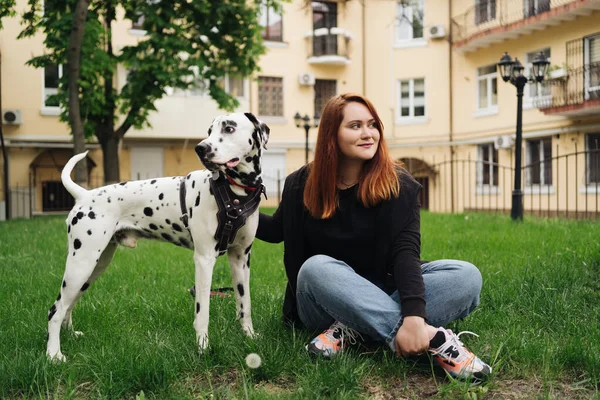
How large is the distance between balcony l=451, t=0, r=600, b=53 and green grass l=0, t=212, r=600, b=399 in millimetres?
15677

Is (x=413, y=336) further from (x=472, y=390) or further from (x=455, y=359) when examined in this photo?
(x=472, y=390)

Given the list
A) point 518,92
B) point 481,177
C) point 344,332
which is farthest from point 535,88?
point 344,332

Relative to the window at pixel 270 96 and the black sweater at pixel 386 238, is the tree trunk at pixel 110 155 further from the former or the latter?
the black sweater at pixel 386 238

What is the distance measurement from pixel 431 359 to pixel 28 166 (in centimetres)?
2312

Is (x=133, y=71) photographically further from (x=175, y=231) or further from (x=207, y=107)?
(x=175, y=231)

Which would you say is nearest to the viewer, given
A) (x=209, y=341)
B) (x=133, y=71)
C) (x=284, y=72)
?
(x=209, y=341)

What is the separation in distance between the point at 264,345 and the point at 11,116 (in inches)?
864

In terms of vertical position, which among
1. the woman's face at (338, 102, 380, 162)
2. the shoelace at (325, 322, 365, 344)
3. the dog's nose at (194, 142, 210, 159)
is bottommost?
the shoelace at (325, 322, 365, 344)

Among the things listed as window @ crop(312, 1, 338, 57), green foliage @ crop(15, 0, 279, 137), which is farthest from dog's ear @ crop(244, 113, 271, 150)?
window @ crop(312, 1, 338, 57)

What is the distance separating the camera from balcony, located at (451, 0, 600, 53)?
1909 centimetres

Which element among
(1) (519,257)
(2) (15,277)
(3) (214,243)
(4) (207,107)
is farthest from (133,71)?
(3) (214,243)

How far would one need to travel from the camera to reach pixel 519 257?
6379 mm

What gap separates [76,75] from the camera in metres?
11.7

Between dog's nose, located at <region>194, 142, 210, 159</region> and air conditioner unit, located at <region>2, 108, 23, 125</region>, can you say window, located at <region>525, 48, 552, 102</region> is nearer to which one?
dog's nose, located at <region>194, 142, 210, 159</region>
